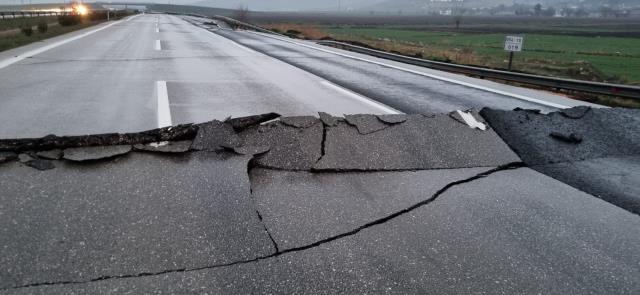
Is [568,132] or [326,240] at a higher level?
[568,132]

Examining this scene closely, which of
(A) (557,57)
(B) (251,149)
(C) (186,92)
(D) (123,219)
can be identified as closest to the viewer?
(D) (123,219)

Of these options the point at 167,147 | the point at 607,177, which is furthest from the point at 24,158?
the point at 607,177

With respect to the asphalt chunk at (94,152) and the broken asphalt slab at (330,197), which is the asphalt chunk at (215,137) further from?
the asphalt chunk at (94,152)

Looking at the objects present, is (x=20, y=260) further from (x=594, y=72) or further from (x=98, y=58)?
(x=594, y=72)

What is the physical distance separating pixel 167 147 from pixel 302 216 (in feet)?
6.42

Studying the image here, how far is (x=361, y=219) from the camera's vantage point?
3449mm

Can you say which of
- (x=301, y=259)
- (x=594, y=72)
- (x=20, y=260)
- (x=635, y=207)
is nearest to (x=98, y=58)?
(x=20, y=260)

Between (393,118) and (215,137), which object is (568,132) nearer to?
(393,118)

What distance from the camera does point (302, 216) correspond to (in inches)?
137

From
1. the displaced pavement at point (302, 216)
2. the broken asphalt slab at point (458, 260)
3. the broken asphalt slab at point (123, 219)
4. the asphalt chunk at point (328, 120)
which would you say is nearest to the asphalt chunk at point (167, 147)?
the displaced pavement at point (302, 216)

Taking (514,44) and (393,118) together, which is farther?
(514,44)

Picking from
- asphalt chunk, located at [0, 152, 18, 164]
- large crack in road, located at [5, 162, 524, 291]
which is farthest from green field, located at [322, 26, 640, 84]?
asphalt chunk, located at [0, 152, 18, 164]

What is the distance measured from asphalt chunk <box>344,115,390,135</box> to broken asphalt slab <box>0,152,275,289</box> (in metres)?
1.79

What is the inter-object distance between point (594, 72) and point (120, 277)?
25.2 metres
